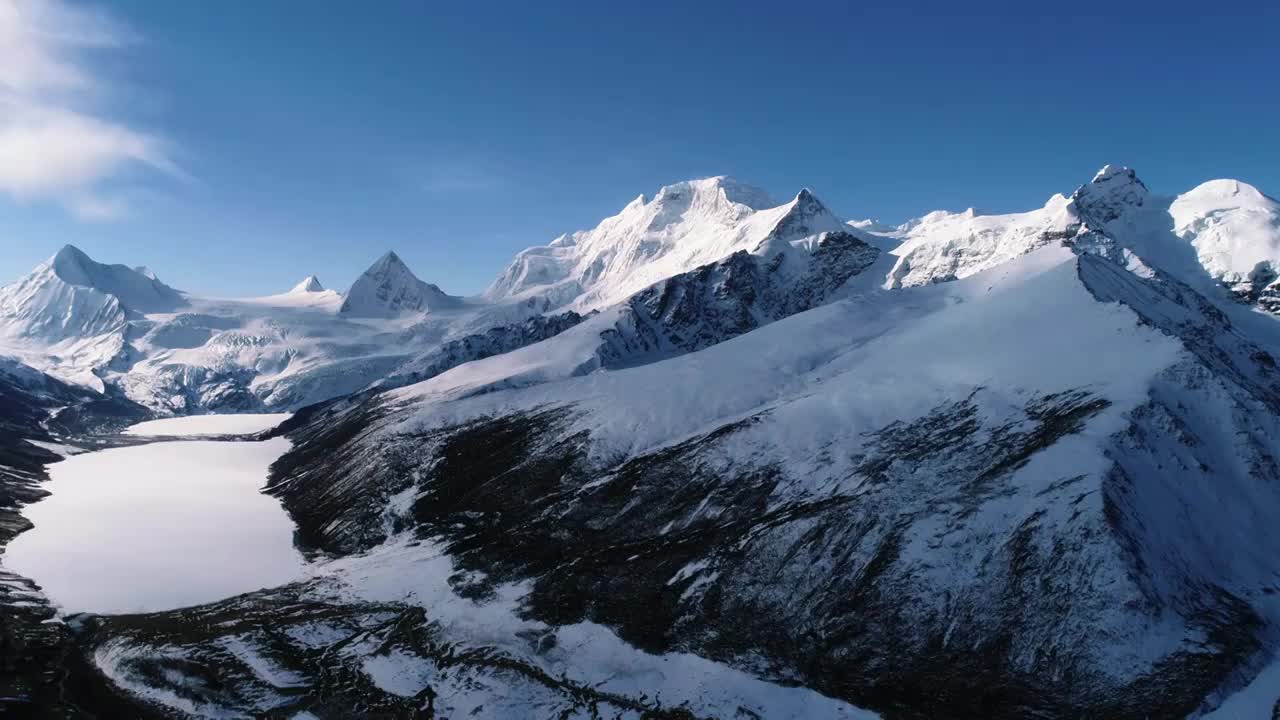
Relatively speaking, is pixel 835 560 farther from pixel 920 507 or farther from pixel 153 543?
pixel 153 543

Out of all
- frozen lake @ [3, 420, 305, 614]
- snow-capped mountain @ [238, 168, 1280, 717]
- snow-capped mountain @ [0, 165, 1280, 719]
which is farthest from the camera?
frozen lake @ [3, 420, 305, 614]

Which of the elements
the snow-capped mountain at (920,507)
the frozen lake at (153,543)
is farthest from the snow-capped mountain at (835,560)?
the frozen lake at (153,543)

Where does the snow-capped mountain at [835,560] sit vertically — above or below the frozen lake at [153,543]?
below

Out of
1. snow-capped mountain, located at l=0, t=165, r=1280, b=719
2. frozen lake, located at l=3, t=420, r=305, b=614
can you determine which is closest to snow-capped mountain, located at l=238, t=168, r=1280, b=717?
snow-capped mountain, located at l=0, t=165, r=1280, b=719

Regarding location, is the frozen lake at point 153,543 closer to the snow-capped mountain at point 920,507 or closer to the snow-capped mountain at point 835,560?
the snow-capped mountain at point 835,560

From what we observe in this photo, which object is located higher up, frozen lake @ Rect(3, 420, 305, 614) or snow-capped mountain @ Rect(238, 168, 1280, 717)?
frozen lake @ Rect(3, 420, 305, 614)

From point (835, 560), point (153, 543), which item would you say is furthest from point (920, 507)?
point (153, 543)

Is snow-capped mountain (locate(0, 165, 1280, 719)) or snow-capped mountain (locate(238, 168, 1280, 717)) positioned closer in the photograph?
snow-capped mountain (locate(0, 165, 1280, 719))

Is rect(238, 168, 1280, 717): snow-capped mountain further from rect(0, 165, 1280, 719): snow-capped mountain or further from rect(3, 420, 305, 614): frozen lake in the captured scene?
rect(3, 420, 305, 614): frozen lake

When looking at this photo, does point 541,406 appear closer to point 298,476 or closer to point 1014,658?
point 298,476
